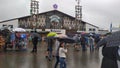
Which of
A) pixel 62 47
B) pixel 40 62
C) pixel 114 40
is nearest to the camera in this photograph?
pixel 114 40

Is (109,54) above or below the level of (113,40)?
below

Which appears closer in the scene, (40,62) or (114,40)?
(114,40)

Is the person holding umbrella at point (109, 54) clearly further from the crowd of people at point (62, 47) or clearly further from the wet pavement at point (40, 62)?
the wet pavement at point (40, 62)

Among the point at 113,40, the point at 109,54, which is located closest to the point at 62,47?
the point at 109,54

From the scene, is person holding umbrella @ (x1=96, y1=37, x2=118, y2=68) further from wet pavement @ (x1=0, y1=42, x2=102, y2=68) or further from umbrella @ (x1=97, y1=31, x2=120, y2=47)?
wet pavement @ (x1=0, y1=42, x2=102, y2=68)

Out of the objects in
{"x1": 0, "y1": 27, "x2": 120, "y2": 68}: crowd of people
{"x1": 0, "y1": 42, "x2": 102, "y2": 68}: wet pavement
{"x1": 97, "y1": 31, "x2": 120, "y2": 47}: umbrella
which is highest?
{"x1": 97, "y1": 31, "x2": 120, "y2": 47}: umbrella

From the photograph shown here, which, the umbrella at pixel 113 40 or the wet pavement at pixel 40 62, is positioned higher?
the umbrella at pixel 113 40

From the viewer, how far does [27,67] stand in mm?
15258

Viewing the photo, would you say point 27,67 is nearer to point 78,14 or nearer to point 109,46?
point 109,46

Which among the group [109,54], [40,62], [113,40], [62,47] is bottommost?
[40,62]

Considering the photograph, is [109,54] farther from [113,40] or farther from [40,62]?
[40,62]

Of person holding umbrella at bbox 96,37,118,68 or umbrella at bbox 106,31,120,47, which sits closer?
umbrella at bbox 106,31,120,47

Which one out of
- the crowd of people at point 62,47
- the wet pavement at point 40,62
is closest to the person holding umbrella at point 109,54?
the crowd of people at point 62,47

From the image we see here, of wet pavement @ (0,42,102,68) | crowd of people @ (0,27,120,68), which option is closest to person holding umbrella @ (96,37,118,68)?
crowd of people @ (0,27,120,68)
